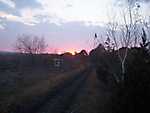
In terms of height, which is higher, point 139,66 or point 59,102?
point 139,66

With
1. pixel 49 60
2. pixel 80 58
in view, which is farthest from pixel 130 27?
pixel 80 58

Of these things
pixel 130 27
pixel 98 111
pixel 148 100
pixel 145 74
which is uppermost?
pixel 130 27

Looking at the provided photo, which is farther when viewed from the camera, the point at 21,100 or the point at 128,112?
the point at 21,100

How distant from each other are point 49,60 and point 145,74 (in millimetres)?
85073

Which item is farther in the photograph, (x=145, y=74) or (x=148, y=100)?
(x=145, y=74)

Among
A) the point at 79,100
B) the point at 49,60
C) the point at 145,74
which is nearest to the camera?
the point at 145,74

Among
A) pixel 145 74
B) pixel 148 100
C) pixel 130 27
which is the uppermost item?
pixel 130 27

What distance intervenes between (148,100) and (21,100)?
39.3 feet

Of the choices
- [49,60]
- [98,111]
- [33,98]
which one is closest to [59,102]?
[33,98]

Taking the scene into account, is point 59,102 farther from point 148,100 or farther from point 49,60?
point 49,60

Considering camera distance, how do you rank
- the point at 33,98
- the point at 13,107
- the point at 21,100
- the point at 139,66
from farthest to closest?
the point at 33,98, the point at 21,100, the point at 13,107, the point at 139,66

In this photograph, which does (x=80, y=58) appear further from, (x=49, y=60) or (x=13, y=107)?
(x=13, y=107)

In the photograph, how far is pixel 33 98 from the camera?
24.7m

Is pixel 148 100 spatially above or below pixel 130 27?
below
